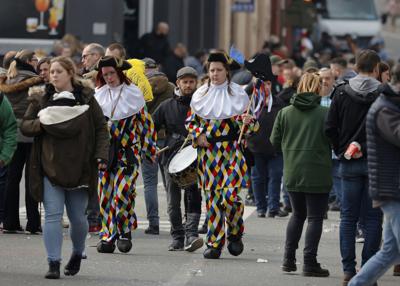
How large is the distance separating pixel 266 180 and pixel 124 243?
4.51 meters

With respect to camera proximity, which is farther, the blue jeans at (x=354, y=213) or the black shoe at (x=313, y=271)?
the black shoe at (x=313, y=271)

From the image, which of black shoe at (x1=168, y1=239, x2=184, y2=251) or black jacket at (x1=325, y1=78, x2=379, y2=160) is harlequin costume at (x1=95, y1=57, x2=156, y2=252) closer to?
black shoe at (x1=168, y1=239, x2=184, y2=251)

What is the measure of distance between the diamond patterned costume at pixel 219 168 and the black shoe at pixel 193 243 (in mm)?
415

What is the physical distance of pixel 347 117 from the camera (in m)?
11.0

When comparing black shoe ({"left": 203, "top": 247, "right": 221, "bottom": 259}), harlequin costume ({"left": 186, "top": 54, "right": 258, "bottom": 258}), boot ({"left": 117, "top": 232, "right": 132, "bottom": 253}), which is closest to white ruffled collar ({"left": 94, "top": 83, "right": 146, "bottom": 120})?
harlequin costume ({"left": 186, "top": 54, "right": 258, "bottom": 258})

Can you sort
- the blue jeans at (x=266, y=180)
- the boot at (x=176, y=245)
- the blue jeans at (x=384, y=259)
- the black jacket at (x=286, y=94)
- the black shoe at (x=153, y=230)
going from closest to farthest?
the blue jeans at (x=384, y=259) < the boot at (x=176, y=245) < the black shoe at (x=153, y=230) < the blue jeans at (x=266, y=180) < the black jacket at (x=286, y=94)

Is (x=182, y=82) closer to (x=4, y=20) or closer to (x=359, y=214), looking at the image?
(x=359, y=214)

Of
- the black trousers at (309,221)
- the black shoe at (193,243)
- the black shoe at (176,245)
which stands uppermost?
the black trousers at (309,221)

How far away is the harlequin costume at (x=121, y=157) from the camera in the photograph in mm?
12734

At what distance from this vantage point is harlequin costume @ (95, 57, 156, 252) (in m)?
12.7

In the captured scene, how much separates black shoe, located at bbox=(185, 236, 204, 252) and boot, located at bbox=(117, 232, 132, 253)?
56 centimetres

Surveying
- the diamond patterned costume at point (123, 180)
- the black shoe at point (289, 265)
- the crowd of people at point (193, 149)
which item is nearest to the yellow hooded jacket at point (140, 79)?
the crowd of people at point (193, 149)

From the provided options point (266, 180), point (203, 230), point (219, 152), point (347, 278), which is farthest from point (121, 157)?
point (266, 180)

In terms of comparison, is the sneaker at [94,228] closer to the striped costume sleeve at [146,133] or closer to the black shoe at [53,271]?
the striped costume sleeve at [146,133]
